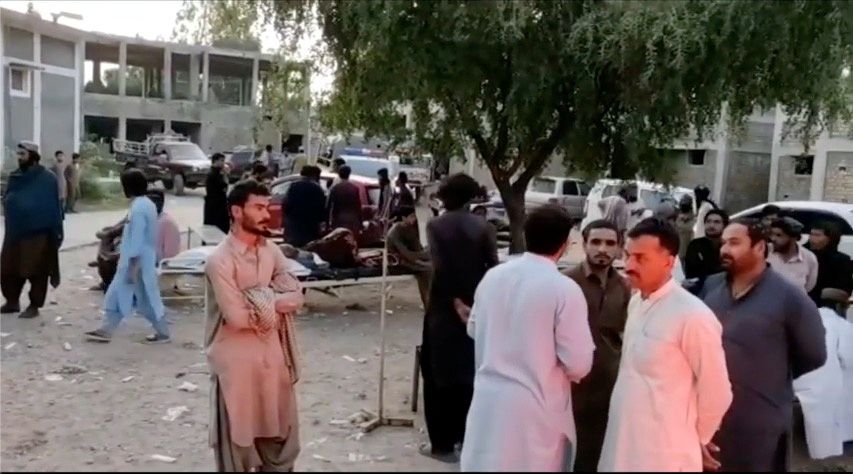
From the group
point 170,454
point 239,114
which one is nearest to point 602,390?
point 170,454

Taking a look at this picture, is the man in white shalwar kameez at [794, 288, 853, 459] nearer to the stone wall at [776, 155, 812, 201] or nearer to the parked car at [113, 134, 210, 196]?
the stone wall at [776, 155, 812, 201]

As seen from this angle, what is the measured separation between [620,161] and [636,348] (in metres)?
9.29

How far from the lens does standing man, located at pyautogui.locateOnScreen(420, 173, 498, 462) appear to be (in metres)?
5.53

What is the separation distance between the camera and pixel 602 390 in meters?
4.52

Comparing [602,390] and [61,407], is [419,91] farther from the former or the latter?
[602,390]

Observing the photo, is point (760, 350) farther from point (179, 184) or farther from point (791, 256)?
point (179, 184)

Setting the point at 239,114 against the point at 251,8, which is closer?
the point at 251,8

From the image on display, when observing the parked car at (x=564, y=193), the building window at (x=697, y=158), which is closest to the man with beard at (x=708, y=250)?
the parked car at (x=564, y=193)

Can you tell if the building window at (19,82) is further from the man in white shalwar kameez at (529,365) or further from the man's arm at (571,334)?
the man's arm at (571,334)

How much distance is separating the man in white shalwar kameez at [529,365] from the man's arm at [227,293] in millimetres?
1303

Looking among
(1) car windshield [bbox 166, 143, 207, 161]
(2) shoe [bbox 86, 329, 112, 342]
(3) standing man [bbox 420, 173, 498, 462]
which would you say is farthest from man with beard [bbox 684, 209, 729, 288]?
(1) car windshield [bbox 166, 143, 207, 161]

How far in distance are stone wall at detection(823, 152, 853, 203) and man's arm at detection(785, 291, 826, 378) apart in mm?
26717

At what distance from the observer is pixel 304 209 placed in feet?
39.7

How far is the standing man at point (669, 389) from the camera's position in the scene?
322 cm
